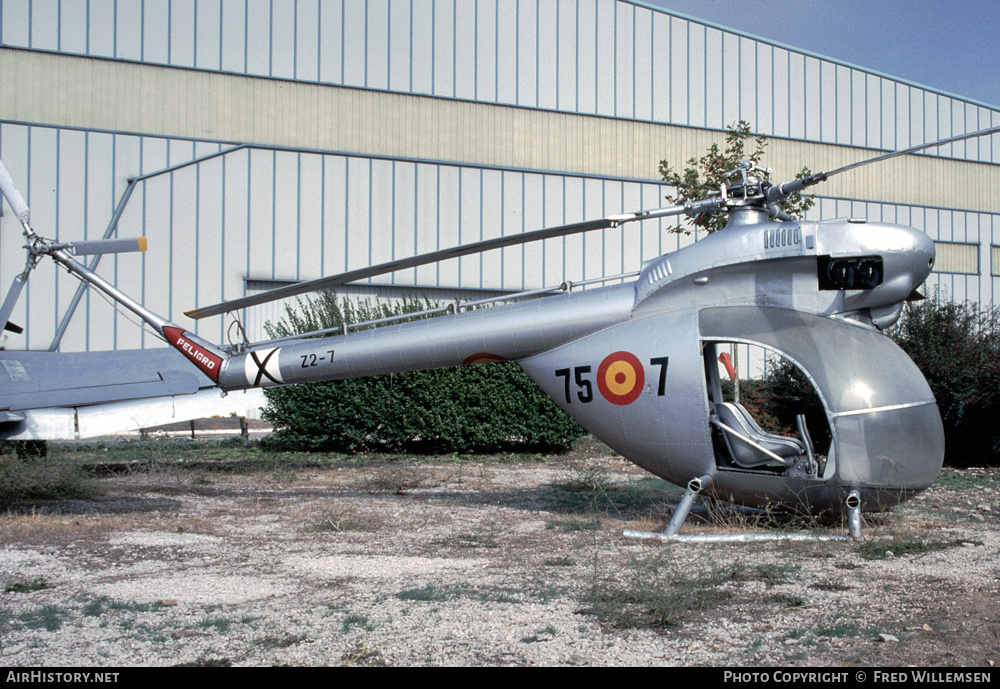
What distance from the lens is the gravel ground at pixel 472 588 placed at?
4.46 m

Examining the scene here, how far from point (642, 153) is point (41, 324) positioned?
17186mm

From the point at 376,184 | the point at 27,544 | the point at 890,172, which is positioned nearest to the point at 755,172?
the point at 27,544

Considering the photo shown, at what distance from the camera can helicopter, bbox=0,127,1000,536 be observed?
7.23 m

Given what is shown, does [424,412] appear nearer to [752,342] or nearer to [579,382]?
[579,382]

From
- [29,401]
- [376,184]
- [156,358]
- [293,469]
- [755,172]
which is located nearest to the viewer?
[755,172]

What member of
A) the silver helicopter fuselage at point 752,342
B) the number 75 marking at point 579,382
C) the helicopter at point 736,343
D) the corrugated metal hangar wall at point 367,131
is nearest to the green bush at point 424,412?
the corrugated metal hangar wall at point 367,131

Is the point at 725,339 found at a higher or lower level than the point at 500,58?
lower

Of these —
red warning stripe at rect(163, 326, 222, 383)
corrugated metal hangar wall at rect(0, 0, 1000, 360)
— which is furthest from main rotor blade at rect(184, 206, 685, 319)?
corrugated metal hangar wall at rect(0, 0, 1000, 360)

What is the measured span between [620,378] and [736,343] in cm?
118

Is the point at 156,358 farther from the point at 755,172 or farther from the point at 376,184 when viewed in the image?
the point at 376,184

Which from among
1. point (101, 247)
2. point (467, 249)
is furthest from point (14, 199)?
point (467, 249)

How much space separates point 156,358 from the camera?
12.8 metres

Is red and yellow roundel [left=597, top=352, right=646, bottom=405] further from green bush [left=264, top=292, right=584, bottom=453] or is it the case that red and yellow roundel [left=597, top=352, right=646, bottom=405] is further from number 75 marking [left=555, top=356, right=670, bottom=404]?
green bush [left=264, top=292, right=584, bottom=453]

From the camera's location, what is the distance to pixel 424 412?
17375 mm
